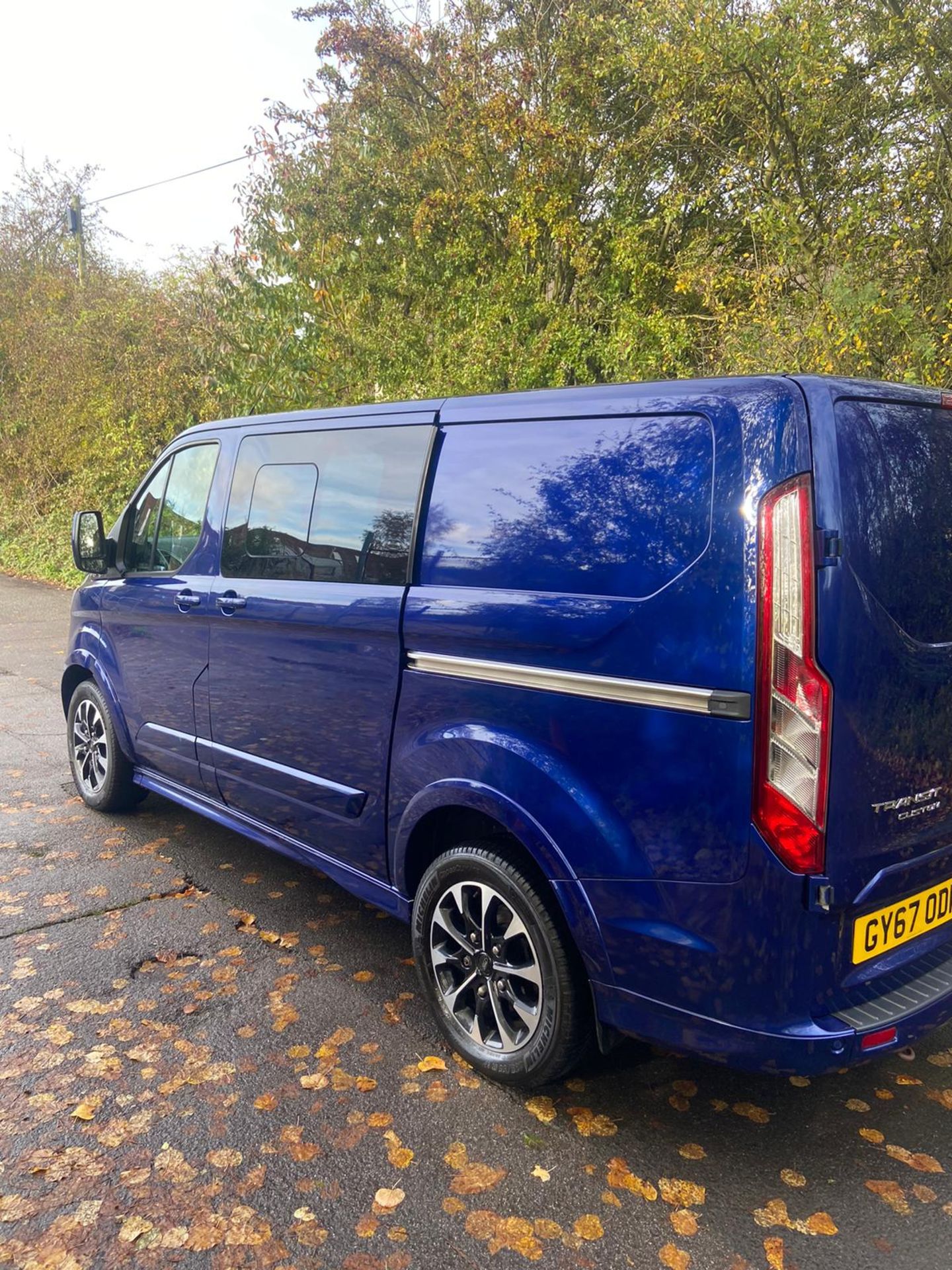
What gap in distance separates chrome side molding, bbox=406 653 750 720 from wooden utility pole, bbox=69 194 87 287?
20.7 metres

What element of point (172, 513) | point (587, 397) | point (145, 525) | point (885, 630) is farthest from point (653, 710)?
point (145, 525)

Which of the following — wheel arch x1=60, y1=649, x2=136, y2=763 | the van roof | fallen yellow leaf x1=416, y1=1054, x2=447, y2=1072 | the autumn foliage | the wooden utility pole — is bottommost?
fallen yellow leaf x1=416, y1=1054, x2=447, y2=1072

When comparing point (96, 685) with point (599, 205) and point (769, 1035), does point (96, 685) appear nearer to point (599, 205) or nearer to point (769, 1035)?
point (769, 1035)

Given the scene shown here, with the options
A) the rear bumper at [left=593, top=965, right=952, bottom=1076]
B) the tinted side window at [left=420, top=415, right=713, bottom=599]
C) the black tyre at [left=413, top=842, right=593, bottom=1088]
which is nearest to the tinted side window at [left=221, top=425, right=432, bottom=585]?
the tinted side window at [left=420, top=415, right=713, bottom=599]

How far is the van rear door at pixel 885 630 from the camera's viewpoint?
87.9 inches

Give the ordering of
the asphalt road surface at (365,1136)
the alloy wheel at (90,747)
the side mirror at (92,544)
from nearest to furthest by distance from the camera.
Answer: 1. the asphalt road surface at (365,1136)
2. the side mirror at (92,544)
3. the alloy wheel at (90,747)

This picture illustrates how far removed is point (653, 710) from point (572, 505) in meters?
0.63

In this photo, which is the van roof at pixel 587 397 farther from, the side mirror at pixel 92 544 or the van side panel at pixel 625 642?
the side mirror at pixel 92 544

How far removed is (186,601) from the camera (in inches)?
170

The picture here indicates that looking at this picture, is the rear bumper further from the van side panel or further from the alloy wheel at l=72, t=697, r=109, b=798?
the alloy wheel at l=72, t=697, r=109, b=798

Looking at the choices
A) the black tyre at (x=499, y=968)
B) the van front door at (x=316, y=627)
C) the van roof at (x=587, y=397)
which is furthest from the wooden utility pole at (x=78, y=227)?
the black tyre at (x=499, y=968)

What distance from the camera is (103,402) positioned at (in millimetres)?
17109

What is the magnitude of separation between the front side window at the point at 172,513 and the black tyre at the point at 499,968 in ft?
7.17

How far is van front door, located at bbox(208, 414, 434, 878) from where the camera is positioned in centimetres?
327
